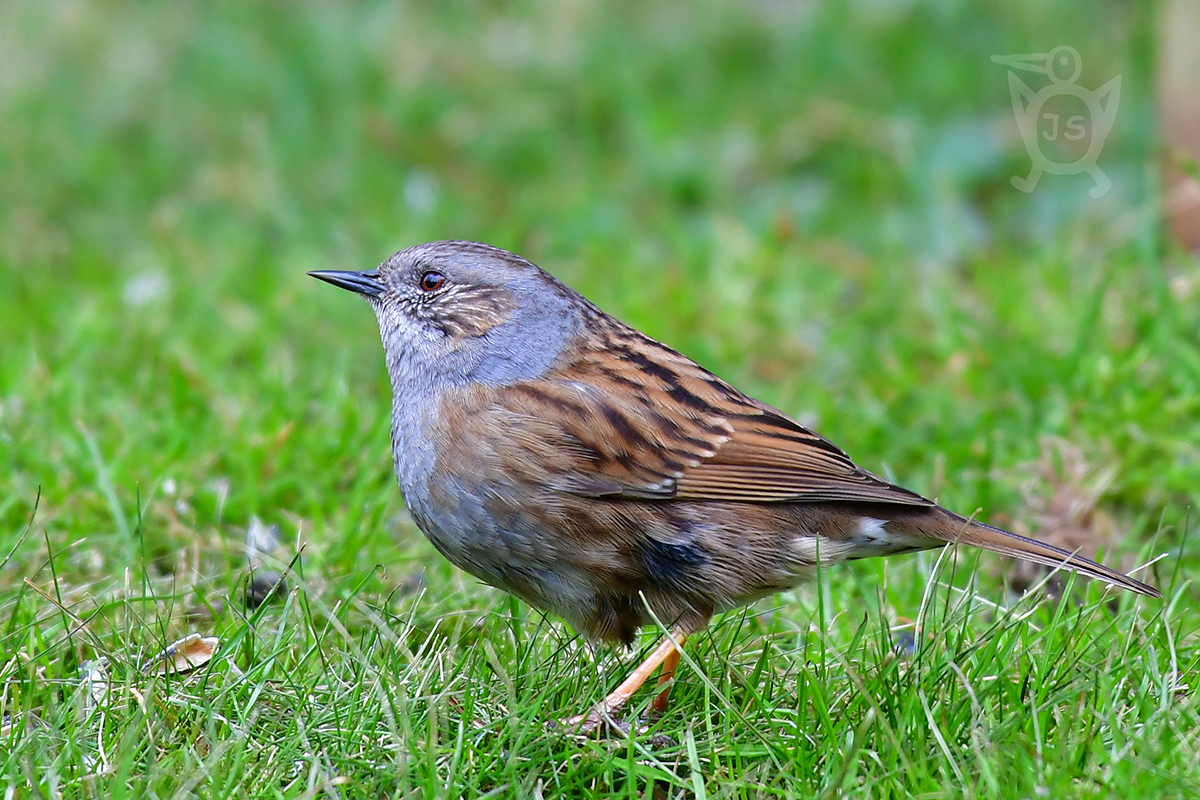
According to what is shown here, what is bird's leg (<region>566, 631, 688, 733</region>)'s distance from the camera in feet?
11.7

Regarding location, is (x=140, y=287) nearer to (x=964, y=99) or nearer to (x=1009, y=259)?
(x=1009, y=259)

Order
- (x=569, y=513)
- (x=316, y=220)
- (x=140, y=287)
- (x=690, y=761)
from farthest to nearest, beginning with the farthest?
1. (x=316, y=220)
2. (x=140, y=287)
3. (x=569, y=513)
4. (x=690, y=761)

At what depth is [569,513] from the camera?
391 centimetres

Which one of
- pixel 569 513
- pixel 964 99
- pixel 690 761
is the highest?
pixel 964 99

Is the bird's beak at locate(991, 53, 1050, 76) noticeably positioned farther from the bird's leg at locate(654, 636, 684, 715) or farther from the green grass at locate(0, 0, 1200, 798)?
the bird's leg at locate(654, 636, 684, 715)

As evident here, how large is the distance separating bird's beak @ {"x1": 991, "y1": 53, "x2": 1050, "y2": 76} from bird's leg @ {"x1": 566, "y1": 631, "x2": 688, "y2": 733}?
603 centimetres

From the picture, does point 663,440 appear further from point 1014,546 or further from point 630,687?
point 1014,546

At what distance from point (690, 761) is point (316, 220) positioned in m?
5.20

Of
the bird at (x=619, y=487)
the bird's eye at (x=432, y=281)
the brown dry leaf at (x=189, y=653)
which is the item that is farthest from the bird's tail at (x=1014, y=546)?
the brown dry leaf at (x=189, y=653)

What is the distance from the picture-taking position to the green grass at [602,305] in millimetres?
3426

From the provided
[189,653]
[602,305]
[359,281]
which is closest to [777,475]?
[359,281]

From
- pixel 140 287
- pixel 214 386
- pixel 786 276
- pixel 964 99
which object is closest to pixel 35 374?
pixel 214 386

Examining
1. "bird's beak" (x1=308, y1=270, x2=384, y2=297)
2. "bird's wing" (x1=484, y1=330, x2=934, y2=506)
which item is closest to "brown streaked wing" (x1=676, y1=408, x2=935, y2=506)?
"bird's wing" (x1=484, y1=330, x2=934, y2=506)

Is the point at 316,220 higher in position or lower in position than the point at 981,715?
higher
